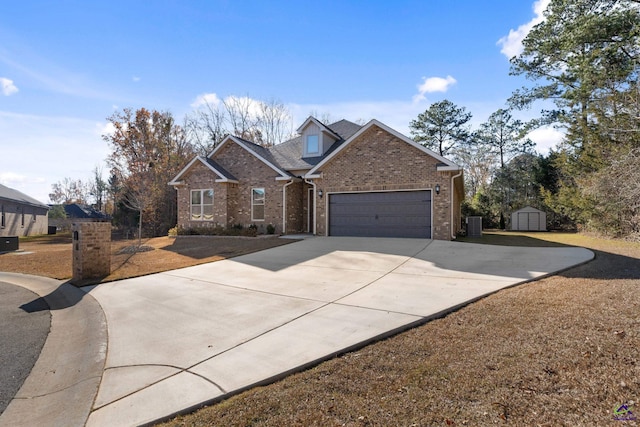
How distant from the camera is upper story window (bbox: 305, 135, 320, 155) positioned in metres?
18.9

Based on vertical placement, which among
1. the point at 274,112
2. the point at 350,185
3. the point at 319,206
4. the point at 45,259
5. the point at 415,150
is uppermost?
the point at 274,112

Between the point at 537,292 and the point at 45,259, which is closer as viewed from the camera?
the point at 537,292

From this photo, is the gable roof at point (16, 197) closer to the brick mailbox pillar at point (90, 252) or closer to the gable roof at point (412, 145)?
the brick mailbox pillar at point (90, 252)

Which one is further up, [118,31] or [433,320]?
[118,31]

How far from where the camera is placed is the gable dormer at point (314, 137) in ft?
61.6

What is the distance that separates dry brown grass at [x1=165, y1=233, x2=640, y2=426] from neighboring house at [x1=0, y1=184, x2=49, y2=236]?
3378 centimetres

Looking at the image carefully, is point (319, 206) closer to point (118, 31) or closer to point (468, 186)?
point (118, 31)

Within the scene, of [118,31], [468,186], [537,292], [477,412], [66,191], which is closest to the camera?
[477,412]

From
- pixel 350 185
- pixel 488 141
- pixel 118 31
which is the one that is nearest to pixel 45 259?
pixel 118 31

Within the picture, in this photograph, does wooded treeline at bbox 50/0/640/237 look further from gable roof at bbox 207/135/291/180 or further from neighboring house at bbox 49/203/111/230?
gable roof at bbox 207/135/291/180

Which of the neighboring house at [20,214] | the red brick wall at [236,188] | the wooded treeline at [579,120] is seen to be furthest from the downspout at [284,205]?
the neighboring house at [20,214]

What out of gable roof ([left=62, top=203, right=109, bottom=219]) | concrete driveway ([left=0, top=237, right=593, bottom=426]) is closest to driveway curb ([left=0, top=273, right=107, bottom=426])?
concrete driveway ([left=0, top=237, right=593, bottom=426])

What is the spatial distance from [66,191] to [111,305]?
54.0m

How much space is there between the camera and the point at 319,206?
15.8 meters
